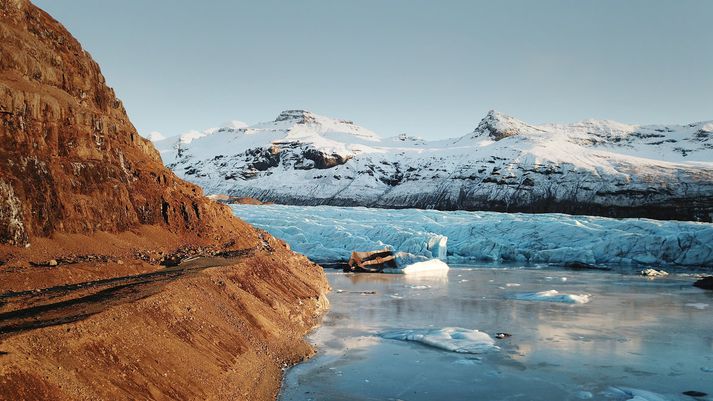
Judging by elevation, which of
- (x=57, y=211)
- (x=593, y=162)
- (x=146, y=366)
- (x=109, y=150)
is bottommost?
(x=146, y=366)

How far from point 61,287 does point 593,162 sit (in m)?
104

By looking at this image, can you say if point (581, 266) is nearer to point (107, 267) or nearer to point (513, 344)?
point (513, 344)

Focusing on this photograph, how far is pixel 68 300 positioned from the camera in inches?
454

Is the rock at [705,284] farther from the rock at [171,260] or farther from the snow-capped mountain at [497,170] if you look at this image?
the snow-capped mountain at [497,170]

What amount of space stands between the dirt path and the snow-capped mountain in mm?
79214

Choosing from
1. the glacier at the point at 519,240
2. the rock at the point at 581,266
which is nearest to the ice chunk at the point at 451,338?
the glacier at the point at 519,240

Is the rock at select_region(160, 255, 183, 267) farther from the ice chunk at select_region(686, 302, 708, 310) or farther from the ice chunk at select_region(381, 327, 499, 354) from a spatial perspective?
the ice chunk at select_region(686, 302, 708, 310)

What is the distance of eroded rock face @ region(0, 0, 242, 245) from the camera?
1586cm

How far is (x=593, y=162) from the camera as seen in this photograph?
103 m

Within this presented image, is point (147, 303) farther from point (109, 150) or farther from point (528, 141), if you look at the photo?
point (528, 141)

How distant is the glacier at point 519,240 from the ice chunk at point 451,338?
91.2ft

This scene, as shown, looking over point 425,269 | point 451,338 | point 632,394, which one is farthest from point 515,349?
point 425,269

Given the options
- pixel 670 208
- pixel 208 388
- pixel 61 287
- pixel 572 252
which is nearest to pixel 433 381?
pixel 208 388

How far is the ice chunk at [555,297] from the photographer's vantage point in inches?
1074
